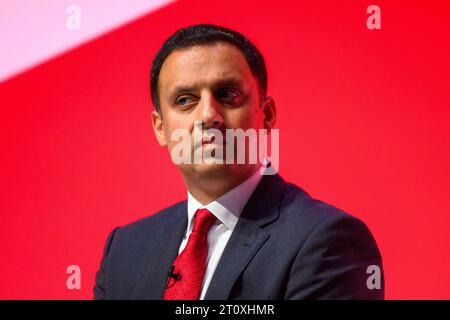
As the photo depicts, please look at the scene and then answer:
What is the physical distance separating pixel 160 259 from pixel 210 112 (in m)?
0.55

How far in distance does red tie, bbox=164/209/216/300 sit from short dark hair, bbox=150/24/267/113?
1.58ft

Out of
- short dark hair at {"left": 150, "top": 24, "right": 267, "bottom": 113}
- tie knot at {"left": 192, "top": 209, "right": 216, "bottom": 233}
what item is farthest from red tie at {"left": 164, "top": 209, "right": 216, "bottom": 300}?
short dark hair at {"left": 150, "top": 24, "right": 267, "bottom": 113}

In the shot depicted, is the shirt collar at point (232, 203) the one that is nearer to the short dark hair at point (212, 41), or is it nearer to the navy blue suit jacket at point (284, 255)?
the navy blue suit jacket at point (284, 255)

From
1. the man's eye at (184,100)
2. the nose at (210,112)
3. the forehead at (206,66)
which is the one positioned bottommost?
the nose at (210,112)

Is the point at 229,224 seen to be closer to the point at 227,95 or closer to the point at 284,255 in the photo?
the point at 284,255

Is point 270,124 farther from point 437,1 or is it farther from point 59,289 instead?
point 59,289

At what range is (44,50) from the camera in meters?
2.93

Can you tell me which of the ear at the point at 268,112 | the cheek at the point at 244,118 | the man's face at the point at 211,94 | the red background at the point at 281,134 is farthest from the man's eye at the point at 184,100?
the red background at the point at 281,134

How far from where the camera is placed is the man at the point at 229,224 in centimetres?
194

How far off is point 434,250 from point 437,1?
1032 mm

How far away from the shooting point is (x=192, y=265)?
6.84 ft

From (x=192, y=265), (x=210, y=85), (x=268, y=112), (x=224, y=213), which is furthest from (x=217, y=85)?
(x=192, y=265)

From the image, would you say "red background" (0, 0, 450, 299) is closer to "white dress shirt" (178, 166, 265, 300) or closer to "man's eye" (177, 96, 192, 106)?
"white dress shirt" (178, 166, 265, 300)
